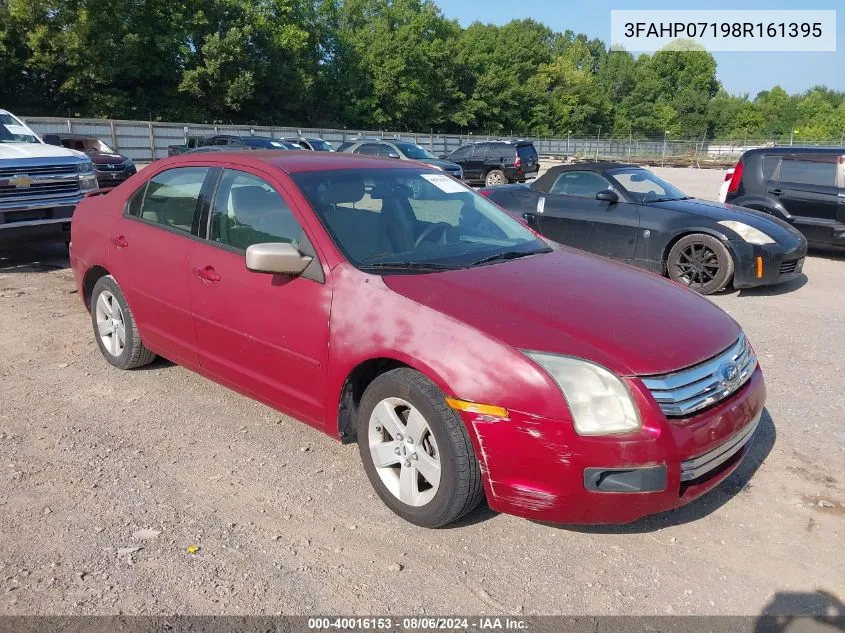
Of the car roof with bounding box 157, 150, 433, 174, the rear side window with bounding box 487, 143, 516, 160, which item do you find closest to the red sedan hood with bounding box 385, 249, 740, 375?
the car roof with bounding box 157, 150, 433, 174

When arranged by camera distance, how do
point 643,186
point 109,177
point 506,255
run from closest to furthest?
point 506,255 < point 643,186 < point 109,177

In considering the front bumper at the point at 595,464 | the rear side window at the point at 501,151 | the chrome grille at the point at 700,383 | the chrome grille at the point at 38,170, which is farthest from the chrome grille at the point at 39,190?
the rear side window at the point at 501,151

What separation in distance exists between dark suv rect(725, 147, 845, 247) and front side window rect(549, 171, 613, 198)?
3283 mm

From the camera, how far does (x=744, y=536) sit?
307 centimetres

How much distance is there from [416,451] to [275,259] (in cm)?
114

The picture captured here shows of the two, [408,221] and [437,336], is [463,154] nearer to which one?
[408,221]

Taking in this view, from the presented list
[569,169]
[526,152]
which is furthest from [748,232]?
[526,152]

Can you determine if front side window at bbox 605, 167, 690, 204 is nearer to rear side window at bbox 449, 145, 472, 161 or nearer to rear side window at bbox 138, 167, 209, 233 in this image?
rear side window at bbox 138, 167, 209, 233

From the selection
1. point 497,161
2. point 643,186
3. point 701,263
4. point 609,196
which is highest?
point 497,161

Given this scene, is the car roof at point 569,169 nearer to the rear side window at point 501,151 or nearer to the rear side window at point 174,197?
the rear side window at point 174,197

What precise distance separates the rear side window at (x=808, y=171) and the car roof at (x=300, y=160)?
7934mm

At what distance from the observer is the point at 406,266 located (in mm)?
3443

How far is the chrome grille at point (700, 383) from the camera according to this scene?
2.73 m

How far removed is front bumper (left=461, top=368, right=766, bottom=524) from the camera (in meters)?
2.66
